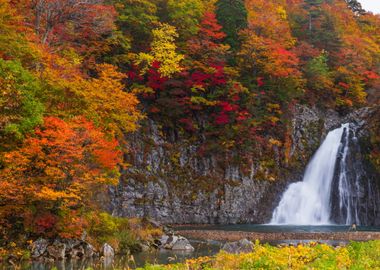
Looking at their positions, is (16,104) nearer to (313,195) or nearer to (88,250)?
(88,250)

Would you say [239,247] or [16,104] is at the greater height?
[16,104]

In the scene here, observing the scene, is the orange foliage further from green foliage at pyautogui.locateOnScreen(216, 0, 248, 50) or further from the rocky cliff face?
green foliage at pyautogui.locateOnScreen(216, 0, 248, 50)

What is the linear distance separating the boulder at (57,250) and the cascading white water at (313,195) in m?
19.8

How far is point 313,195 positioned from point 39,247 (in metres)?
23.1

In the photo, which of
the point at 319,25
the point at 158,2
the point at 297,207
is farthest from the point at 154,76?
the point at 319,25

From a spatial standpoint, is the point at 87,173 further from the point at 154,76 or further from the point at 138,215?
the point at 154,76

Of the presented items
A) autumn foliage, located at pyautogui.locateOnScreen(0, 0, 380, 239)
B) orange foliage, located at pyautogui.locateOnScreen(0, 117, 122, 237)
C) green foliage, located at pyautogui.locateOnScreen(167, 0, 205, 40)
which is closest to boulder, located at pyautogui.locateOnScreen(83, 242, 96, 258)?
autumn foliage, located at pyautogui.locateOnScreen(0, 0, 380, 239)

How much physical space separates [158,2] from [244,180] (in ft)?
53.7

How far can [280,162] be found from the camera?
35562 mm

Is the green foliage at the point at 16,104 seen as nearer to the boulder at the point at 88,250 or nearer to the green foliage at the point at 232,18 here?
the boulder at the point at 88,250

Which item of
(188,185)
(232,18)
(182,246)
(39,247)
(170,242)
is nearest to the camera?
(39,247)

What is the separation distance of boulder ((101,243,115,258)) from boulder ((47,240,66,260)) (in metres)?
1.48

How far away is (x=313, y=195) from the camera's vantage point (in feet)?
111

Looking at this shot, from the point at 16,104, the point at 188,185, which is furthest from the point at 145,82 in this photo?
the point at 16,104
